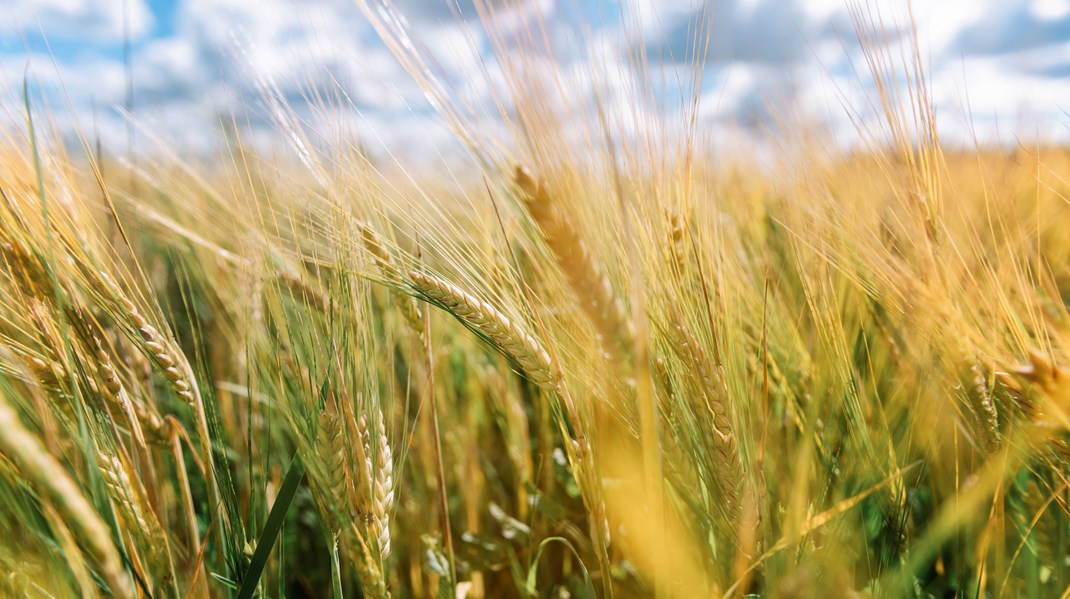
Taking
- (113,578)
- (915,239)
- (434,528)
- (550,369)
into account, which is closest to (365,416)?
(550,369)

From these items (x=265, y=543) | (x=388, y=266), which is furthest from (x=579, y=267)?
(x=265, y=543)

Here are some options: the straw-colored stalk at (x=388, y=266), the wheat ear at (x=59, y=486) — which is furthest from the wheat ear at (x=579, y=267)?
the wheat ear at (x=59, y=486)

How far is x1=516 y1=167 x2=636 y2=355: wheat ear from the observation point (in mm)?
610

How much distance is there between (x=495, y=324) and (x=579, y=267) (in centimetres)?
12

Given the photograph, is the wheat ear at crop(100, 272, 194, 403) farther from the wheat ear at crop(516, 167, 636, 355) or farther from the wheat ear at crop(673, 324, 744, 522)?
the wheat ear at crop(673, 324, 744, 522)

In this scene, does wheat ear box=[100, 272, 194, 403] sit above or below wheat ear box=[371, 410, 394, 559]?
above

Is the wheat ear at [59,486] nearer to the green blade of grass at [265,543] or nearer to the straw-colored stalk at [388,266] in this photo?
the green blade of grass at [265,543]

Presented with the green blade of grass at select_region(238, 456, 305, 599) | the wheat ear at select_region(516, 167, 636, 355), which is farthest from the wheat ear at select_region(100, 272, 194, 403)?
the wheat ear at select_region(516, 167, 636, 355)

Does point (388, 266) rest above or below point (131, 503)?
above

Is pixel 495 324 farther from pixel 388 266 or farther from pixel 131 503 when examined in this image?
pixel 131 503

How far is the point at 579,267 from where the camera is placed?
24.1 inches

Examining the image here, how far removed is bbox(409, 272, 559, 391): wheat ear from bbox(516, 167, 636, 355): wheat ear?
0.26 feet

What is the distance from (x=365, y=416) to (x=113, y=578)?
13.5 inches

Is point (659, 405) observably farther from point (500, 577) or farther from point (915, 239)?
point (500, 577)
